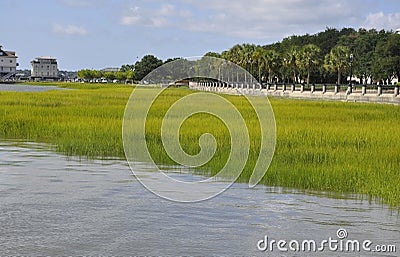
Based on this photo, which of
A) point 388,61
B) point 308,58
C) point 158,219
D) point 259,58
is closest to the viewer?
point 158,219

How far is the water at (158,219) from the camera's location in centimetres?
1116

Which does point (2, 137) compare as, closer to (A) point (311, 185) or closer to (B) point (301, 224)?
(A) point (311, 185)

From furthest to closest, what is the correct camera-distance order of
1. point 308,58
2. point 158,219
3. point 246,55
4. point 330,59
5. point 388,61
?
point 246,55 → point 308,58 → point 388,61 → point 330,59 → point 158,219

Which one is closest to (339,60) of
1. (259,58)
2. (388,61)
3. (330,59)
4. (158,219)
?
(330,59)

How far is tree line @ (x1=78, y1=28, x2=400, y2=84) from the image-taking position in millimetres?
103188

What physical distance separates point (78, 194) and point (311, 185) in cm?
531

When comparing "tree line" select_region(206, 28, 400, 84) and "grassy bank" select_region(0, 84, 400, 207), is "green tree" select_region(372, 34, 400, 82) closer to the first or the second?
"tree line" select_region(206, 28, 400, 84)

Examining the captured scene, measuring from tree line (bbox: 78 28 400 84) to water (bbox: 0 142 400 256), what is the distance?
7065 cm

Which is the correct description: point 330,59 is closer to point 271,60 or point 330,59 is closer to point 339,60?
point 339,60

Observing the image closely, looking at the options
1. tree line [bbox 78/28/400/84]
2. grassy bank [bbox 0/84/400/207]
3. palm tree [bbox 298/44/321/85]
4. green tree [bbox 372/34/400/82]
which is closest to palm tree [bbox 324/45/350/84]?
tree line [bbox 78/28/400/84]

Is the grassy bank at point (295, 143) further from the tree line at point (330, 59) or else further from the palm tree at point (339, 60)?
the palm tree at point (339, 60)

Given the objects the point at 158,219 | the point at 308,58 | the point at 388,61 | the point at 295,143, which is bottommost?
the point at 158,219

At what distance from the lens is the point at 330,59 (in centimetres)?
10025

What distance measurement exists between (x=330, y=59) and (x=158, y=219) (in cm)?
9042
